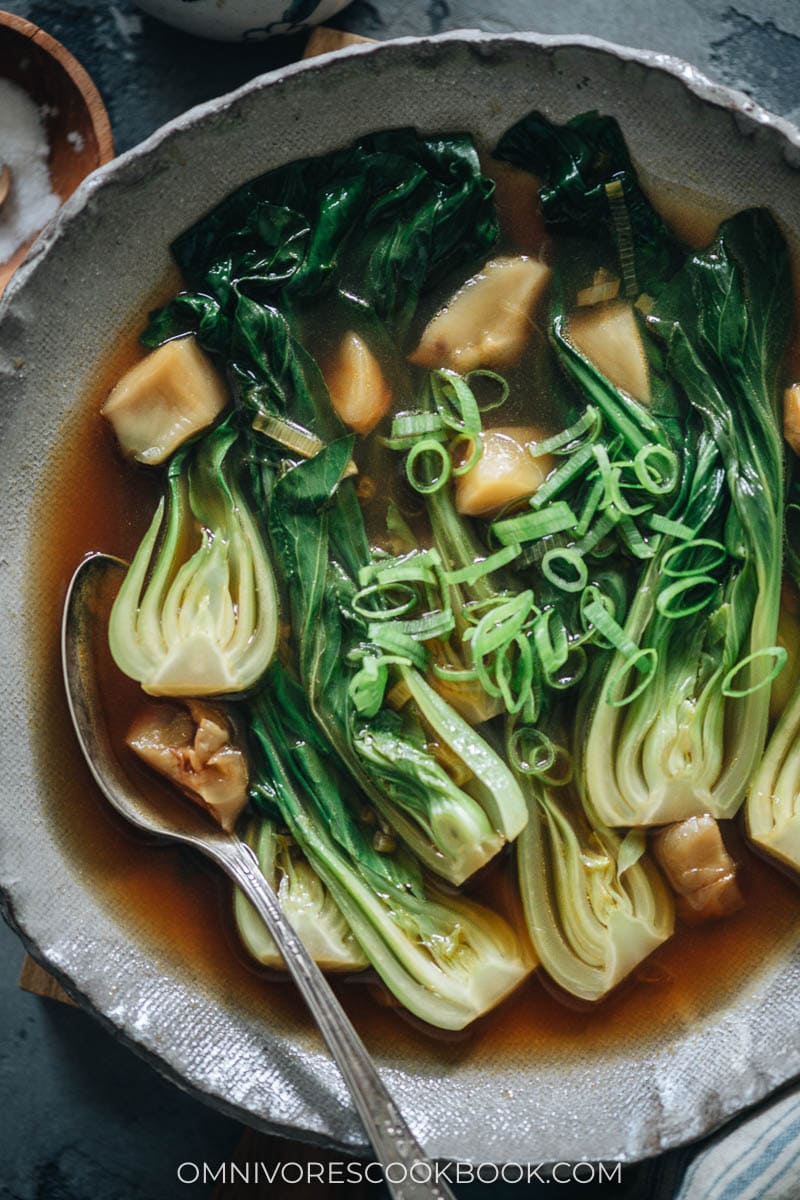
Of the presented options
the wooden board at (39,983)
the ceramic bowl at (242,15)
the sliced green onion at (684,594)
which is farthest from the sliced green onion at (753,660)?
the ceramic bowl at (242,15)

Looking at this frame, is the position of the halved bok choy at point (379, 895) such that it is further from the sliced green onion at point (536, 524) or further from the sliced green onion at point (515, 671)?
the sliced green onion at point (536, 524)

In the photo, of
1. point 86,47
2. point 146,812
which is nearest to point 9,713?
point 146,812

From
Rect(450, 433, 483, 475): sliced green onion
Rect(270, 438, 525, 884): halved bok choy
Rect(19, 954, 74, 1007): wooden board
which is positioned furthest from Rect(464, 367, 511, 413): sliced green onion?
Rect(19, 954, 74, 1007): wooden board

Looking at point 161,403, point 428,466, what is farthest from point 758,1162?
point 161,403

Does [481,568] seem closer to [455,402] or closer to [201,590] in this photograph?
[455,402]

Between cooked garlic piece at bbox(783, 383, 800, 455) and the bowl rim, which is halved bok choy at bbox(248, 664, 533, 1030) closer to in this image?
the bowl rim

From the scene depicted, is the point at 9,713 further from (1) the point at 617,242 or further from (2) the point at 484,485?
(1) the point at 617,242

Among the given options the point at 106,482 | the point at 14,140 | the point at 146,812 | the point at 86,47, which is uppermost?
the point at 86,47
